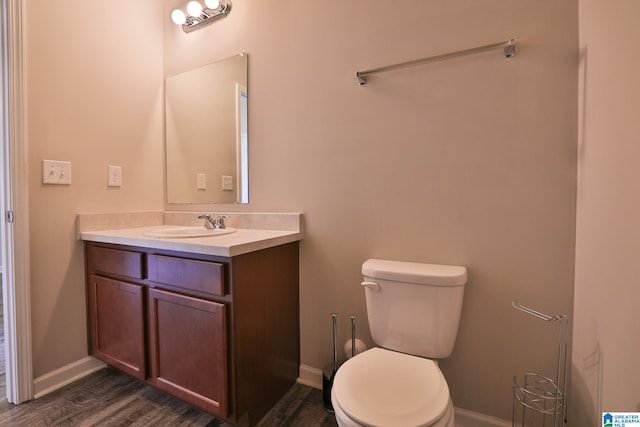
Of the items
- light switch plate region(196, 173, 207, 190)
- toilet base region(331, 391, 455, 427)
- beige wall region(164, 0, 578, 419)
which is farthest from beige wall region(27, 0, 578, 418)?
toilet base region(331, 391, 455, 427)

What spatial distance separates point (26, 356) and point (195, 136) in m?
1.44

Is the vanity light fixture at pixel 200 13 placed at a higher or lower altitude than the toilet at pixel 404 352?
higher

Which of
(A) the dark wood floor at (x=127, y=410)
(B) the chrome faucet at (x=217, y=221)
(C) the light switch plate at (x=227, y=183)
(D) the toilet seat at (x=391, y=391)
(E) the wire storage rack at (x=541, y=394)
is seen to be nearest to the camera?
(D) the toilet seat at (x=391, y=391)

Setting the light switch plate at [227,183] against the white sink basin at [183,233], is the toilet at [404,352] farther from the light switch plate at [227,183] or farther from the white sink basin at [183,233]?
the light switch plate at [227,183]

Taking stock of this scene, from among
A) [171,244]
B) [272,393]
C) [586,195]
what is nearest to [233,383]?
[272,393]

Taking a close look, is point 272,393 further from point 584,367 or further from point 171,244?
point 584,367

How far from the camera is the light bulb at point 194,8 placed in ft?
5.84

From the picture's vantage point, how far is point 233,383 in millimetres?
1189

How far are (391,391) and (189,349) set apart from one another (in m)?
0.87

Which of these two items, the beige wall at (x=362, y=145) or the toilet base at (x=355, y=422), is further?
the beige wall at (x=362, y=145)

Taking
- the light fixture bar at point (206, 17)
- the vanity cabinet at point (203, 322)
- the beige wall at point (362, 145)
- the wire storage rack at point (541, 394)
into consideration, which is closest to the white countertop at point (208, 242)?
the vanity cabinet at point (203, 322)

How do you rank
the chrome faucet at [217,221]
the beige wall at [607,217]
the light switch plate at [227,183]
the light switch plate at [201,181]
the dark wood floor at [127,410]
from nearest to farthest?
the beige wall at [607,217] < the dark wood floor at [127,410] < the chrome faucet at [217,221] < the light switch plate at [227,183] < the light switch plate at [201,181]

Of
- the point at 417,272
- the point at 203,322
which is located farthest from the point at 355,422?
the point at 203,322

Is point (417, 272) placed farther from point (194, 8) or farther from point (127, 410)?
point (194, 8)
